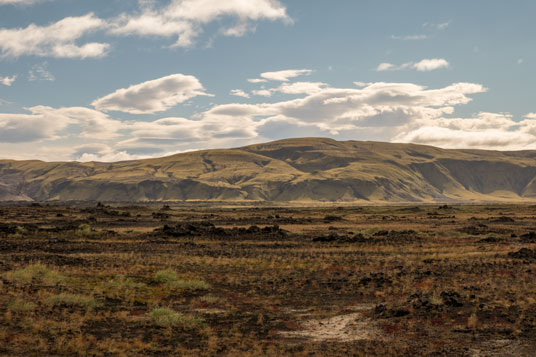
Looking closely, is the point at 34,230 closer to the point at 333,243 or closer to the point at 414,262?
the point at 333,243

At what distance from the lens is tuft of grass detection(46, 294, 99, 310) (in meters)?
19.9

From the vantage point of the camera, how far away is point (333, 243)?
170ft

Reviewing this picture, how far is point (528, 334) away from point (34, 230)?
197 ft

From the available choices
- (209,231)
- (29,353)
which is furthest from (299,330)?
(209,231)

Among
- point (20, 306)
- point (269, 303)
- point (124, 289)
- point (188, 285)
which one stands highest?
point (20, 306)

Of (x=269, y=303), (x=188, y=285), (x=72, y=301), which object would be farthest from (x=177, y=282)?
(x=72, y=301)

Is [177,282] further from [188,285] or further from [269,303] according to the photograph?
[269,303]

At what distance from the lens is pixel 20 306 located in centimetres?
1825

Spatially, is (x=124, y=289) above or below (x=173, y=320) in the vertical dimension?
below

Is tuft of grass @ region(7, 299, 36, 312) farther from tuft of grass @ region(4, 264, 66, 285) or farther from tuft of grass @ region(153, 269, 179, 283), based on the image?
tuft of grass @ region(153, 269, 179, 283)

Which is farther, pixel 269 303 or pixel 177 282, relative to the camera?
pixel 177 282

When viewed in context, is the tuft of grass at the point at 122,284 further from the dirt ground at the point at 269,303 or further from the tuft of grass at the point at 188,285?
the tuft of grass at the point at 188,285

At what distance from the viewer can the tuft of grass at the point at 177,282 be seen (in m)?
26.1

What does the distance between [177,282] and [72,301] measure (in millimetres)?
6935
